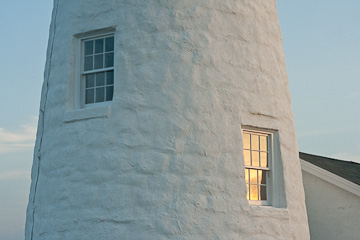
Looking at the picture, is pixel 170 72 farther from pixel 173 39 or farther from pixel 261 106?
pixel 261 106

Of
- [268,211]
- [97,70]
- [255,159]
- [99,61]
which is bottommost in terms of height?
[268,211]

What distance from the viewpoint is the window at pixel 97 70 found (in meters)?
12.2

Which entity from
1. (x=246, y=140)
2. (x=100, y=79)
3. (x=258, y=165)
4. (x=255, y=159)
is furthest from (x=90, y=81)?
(x=258, y=165)

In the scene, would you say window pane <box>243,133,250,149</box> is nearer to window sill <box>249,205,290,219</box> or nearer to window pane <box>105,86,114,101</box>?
window sill <box>249,205,290,219</box>

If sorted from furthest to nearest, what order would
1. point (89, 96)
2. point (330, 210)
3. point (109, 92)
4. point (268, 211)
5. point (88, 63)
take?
point (330, 210), point (88, 63), point (89, 96), point (109, 92), point (268, 211)

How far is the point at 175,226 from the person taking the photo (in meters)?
11.1

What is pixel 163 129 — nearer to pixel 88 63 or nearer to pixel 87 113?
pixel 87 113

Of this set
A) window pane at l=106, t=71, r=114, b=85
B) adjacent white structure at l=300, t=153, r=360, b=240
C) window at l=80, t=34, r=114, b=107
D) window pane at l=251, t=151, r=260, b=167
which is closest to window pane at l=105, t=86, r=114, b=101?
window at l=80, t=34, r=114, b=107

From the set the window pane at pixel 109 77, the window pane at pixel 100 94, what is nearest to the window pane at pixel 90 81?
the window pane at pixel 100 94

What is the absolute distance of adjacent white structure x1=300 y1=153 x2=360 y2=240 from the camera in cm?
1789

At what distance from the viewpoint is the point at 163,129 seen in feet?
37.7

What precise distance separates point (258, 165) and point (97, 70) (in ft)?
12.8

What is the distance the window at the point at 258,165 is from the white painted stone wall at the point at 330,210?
6330 millimetres

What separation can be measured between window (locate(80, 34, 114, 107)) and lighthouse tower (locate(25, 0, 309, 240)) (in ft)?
0.08
